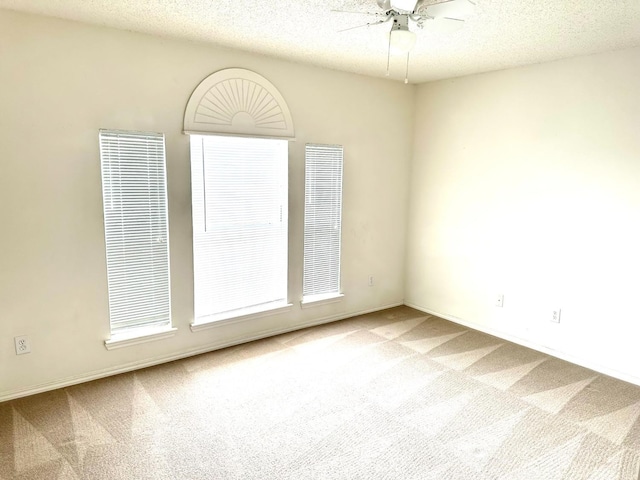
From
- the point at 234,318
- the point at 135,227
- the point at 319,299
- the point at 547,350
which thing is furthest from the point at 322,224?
the point at 547,350

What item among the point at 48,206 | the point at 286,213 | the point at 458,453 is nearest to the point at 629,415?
the point at 458,453

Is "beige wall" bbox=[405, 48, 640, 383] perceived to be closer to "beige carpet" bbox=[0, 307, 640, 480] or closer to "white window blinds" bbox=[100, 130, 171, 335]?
"beige carpet" bbox=[0, 307, 640, 480]

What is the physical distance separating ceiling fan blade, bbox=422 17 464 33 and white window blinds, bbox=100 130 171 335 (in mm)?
1952

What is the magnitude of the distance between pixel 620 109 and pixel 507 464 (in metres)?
2.57

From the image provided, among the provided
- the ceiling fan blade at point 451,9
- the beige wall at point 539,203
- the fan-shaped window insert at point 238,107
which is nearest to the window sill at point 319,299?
the beige wall at point 539,203

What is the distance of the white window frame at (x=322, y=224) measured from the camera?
3.84 m

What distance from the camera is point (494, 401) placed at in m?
2.75

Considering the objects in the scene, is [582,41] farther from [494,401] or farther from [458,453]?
[458,453]

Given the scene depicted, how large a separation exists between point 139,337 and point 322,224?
1856 mm

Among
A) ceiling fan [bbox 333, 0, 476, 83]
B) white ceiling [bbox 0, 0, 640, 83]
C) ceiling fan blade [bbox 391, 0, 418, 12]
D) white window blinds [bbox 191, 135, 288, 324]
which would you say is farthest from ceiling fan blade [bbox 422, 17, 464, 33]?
white window blinds [bbox 191, 135, 288, 324]

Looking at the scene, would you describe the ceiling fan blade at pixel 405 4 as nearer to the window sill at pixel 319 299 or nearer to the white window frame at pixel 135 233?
the white window frame at pixel 135 233

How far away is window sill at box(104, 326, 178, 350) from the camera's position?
299 cm

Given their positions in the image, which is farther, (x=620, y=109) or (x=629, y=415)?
(x=620, y=109)

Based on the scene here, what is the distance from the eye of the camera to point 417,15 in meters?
2.15
